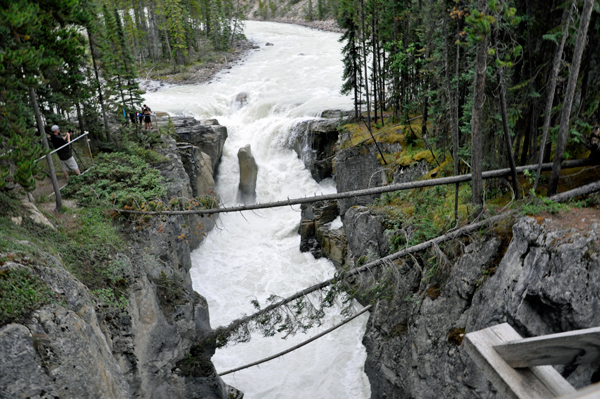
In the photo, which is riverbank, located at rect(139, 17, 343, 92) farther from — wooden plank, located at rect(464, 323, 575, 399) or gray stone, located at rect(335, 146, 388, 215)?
wooden plank, located at rect(464, 323, 575, 399)

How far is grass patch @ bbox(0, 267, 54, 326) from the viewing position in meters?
6.33

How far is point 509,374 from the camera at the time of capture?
1.94 meters

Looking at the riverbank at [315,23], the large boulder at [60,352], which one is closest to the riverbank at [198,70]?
the riverbank at [315,23]

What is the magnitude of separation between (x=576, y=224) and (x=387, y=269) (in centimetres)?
423

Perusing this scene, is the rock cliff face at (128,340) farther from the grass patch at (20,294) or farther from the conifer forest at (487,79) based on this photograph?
the conifer forest at (487,79)

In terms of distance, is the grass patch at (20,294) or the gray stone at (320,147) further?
the gray stone at (320,147)

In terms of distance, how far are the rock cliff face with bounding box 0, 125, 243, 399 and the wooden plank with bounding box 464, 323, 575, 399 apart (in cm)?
706

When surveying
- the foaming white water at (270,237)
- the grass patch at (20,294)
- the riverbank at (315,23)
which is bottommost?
the foaming white water at (270,237)

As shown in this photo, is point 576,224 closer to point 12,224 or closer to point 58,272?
point 58,272

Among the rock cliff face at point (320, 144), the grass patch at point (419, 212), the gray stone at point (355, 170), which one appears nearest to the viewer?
the grass patch at point (419, 212)

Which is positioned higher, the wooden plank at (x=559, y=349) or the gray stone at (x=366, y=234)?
the wooden plank at (x=559, y=349)

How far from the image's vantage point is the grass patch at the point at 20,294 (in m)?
6.33

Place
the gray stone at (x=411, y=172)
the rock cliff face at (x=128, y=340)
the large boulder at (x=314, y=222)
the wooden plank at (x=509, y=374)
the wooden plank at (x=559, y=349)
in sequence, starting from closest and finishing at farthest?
1. the wooden plank at (x=559, y=349)
2. the wooden plank at (x=509, y=374)
3. the rock cliff face at (x=128, y=340)
4. the gray stone at (x=411, y=172)
5. the large boulder at (x=314, y=222)

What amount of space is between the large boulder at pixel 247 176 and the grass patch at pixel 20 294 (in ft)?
61.1
